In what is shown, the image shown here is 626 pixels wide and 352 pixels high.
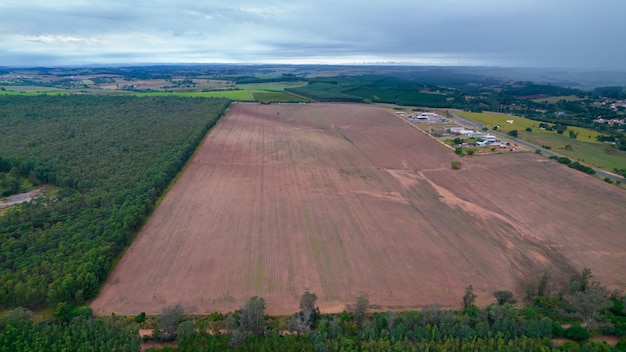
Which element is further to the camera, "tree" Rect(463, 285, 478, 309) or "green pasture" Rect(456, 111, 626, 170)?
"green pasture" Rect(456, 111, 626, 170)

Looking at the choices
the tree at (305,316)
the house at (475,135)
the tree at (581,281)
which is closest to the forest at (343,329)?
the tree at (305,316)

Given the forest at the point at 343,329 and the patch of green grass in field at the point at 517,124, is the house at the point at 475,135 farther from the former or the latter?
the forest at the point at 343,329

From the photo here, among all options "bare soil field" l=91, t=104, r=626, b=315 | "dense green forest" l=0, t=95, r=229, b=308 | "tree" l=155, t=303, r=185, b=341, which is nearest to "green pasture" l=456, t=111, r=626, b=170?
"bare soil field" l=91, t=104, r=626, b=315

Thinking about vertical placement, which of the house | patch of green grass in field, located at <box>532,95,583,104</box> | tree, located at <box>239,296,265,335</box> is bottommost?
tree, located at <box>239,296,265,335</box>

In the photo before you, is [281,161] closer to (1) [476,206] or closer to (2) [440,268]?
(1) [476,206]

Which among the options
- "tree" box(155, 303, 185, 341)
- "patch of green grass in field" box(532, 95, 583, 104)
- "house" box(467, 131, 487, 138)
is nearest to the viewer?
"tree" box(155, 303, 185, 341)

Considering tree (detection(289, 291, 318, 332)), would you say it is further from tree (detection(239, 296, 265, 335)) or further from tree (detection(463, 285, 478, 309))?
tree (detection(463, 285, 478, 309))

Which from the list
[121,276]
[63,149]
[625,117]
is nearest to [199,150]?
[63,149]
